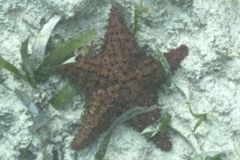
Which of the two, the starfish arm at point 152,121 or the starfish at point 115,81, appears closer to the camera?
the starfish at point 115,81

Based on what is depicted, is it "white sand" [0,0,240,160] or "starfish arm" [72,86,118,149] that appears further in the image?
"white sand" [0,0,240,160]

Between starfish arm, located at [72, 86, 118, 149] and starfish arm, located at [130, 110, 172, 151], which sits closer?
starfish arm, located at [72, 86, 118, 149]

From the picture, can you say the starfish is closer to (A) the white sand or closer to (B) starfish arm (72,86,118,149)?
(B) starfish arm (72,86,118,149)

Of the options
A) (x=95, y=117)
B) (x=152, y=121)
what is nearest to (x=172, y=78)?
(x=152, y=121)

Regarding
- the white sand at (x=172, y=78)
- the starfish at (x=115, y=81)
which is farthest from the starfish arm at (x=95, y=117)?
the white sand at (x=172, y=78)

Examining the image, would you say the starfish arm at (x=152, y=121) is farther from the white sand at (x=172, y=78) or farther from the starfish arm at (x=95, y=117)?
the starfish arm at (x=95, y=117)

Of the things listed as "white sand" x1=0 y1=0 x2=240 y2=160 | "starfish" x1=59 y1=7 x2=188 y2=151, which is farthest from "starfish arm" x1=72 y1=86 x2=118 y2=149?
"white sand" x1=0 y1=0 x2=240 y2=160

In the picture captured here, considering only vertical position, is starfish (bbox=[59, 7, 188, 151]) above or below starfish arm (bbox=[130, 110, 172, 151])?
above

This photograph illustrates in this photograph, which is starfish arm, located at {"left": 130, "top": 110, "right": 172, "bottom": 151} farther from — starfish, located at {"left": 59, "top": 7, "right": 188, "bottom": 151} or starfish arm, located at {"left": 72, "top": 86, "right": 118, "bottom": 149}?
starfish arm, located at {"left": 72, "top": 86, "right": 118, "bottom": 149}
